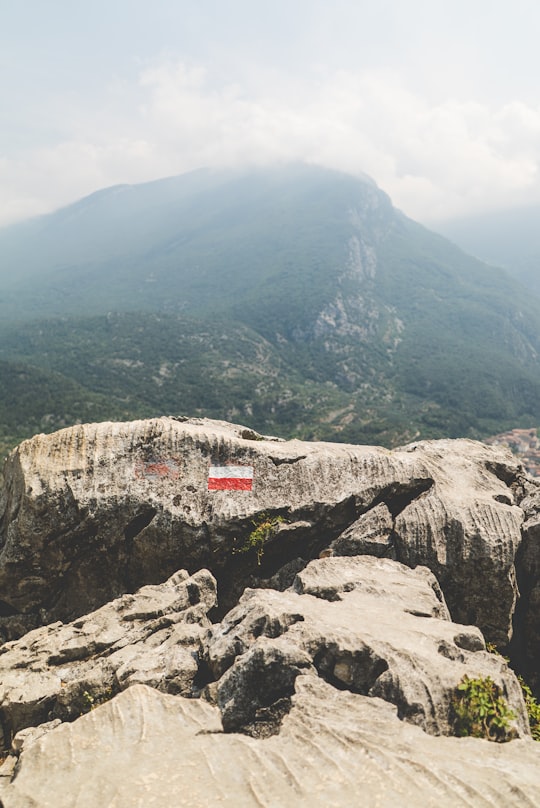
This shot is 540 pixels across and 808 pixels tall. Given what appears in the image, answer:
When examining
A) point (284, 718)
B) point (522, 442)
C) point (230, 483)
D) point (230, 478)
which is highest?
point (230, 478)

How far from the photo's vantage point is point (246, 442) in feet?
55.1

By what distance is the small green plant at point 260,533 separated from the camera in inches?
617

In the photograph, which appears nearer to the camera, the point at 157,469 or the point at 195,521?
the point at 195,521

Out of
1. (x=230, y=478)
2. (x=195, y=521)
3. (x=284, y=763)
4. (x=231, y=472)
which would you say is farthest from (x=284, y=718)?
(x=231, y=472)

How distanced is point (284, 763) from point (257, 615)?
345 centimetres

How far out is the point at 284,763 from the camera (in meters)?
7.71

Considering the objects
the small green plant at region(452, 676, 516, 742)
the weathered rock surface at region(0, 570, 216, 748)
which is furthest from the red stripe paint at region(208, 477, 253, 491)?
the small green plant at region(452, 676, 516, 742)

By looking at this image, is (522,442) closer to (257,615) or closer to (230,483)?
(230,483)

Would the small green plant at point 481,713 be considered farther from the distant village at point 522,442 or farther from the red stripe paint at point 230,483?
the distant village at point 522,442

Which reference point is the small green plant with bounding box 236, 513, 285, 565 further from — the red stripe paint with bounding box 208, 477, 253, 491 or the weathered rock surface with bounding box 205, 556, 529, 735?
the weathered rock surface with bounding box 205, 556, 529, 735

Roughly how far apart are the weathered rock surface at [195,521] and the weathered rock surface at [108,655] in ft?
4.90

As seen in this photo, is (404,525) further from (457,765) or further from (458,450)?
(457,765)

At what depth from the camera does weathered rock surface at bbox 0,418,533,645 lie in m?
15.0

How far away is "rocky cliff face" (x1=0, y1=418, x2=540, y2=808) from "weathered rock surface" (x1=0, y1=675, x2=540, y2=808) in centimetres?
4
